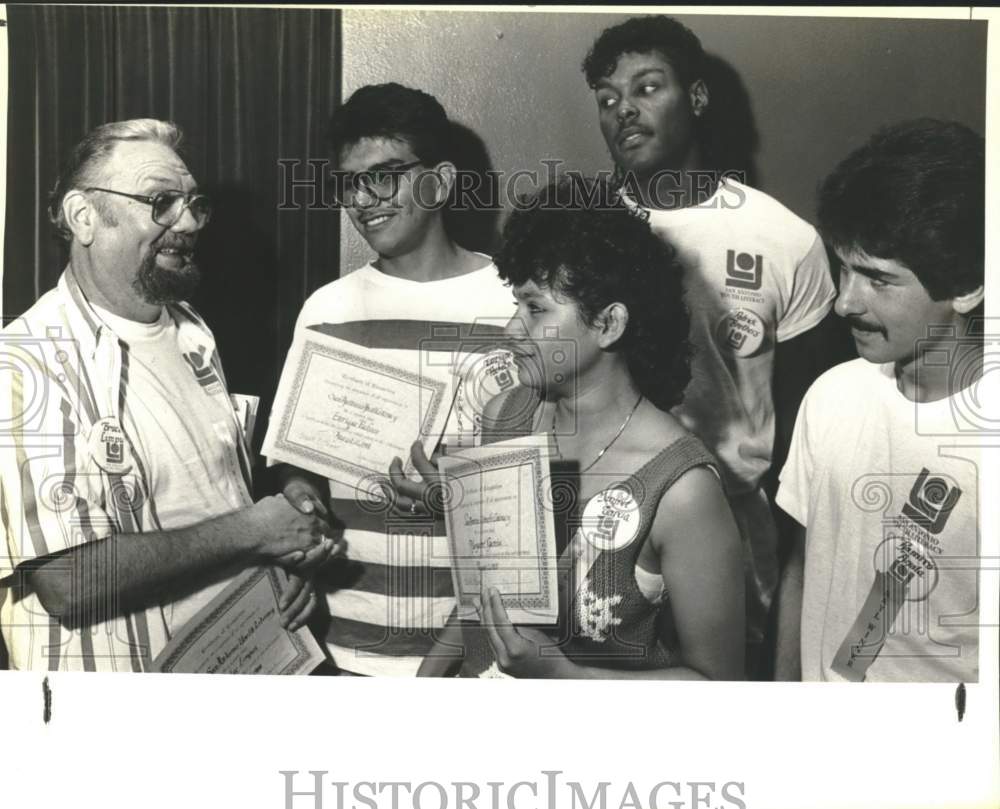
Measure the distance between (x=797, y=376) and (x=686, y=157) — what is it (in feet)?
2.31

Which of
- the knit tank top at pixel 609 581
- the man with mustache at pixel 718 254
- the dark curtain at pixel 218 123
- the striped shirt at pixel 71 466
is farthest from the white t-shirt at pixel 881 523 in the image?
the striped shirt at pixel 71 466

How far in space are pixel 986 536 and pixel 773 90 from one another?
4.70ft

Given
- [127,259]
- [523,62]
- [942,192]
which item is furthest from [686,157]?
[127,259]

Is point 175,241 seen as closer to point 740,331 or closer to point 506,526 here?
point 506,526

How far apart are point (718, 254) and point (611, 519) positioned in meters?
0.81

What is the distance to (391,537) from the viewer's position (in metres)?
3.35

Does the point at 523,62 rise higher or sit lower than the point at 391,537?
higher

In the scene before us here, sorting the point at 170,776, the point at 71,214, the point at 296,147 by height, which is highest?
the point at 296,147

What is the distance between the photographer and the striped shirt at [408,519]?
3350 mm

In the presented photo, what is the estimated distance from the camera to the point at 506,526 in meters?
3.34

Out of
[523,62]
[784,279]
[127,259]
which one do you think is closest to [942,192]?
[784,279]

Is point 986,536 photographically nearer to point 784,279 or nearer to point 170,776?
point 784,279

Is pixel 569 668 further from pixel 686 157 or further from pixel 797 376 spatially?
pixel 686 157

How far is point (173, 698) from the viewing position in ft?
11.0
